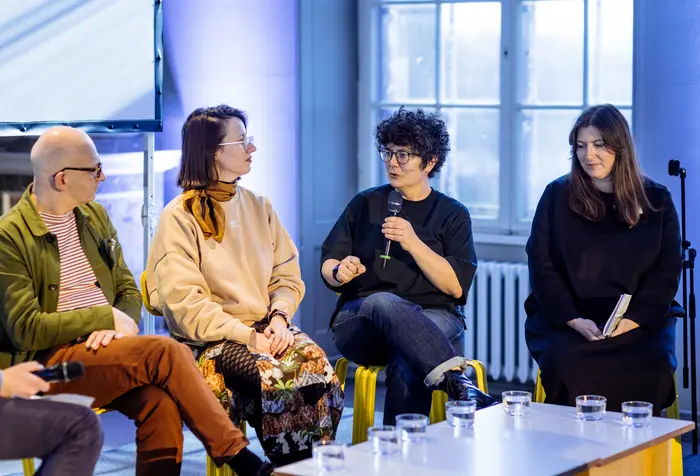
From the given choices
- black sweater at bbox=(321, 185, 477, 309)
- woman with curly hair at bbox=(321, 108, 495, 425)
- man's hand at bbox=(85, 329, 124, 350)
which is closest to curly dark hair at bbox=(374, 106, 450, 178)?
woman with curly hair at bbox=(321, 108, 495, 425)

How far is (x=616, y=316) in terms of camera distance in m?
3.72

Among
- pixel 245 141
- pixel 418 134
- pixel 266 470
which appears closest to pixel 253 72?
pixel 418 134

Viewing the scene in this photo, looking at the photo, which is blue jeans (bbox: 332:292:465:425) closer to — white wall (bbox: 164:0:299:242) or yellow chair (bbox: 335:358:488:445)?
yellow chair (bbox: 335:358:488:445)

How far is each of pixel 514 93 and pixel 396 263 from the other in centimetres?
166

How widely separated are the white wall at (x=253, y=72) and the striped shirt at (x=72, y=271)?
5.41ft

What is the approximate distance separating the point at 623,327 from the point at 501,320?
157 centimetres

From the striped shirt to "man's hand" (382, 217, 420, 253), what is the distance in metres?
0.95

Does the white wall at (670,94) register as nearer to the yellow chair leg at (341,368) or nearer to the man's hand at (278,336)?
the yellow chair leg at (341,368)

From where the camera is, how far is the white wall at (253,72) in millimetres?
4934

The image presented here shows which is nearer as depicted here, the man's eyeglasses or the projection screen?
the man's eyeglasses

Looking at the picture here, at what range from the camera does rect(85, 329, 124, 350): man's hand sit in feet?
10.3

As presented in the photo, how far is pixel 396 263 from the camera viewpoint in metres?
3.91

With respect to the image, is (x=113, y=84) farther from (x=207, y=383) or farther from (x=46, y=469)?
(x=46, y=469)

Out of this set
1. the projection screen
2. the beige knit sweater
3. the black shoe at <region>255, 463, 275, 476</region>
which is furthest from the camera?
the projection screen
